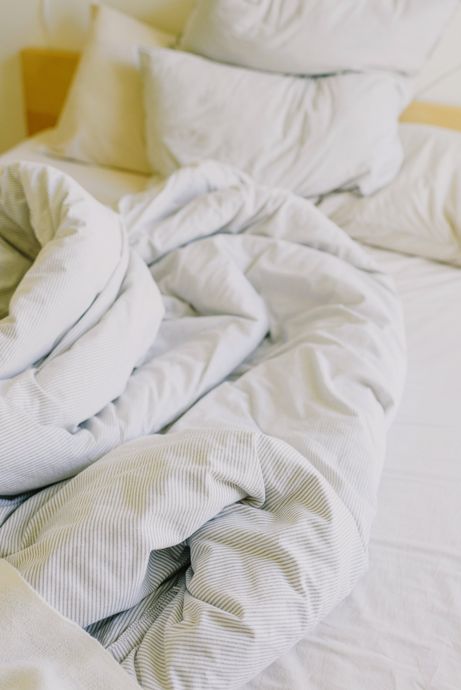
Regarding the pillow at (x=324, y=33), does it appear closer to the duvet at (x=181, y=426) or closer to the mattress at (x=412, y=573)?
the duvet at (x=181, y=426)

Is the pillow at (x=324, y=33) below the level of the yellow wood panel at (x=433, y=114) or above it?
above

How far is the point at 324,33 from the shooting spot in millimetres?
1714

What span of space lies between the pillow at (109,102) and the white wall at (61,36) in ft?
0.49

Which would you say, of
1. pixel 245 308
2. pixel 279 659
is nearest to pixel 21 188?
pixel 245 308

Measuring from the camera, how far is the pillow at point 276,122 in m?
1.66

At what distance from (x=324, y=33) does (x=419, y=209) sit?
47 cm

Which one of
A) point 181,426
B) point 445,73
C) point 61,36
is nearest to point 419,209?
point 445,73

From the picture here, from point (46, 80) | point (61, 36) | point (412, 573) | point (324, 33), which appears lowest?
point (412, 573)

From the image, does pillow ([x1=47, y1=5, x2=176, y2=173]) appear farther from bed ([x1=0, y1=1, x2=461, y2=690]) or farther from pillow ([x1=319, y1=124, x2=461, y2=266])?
bed ([x1=0, y1=1, x2=461, y2=690])

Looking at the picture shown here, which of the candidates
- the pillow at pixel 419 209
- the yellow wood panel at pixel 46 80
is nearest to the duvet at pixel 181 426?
the pillow at pixel 419 209

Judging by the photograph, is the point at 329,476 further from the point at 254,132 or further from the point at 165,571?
the point at 254,132

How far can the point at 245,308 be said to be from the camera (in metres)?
1.22

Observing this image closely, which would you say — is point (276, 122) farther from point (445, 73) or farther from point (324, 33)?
point (445, 73)

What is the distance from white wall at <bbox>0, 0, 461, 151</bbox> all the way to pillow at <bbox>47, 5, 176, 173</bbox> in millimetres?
149
